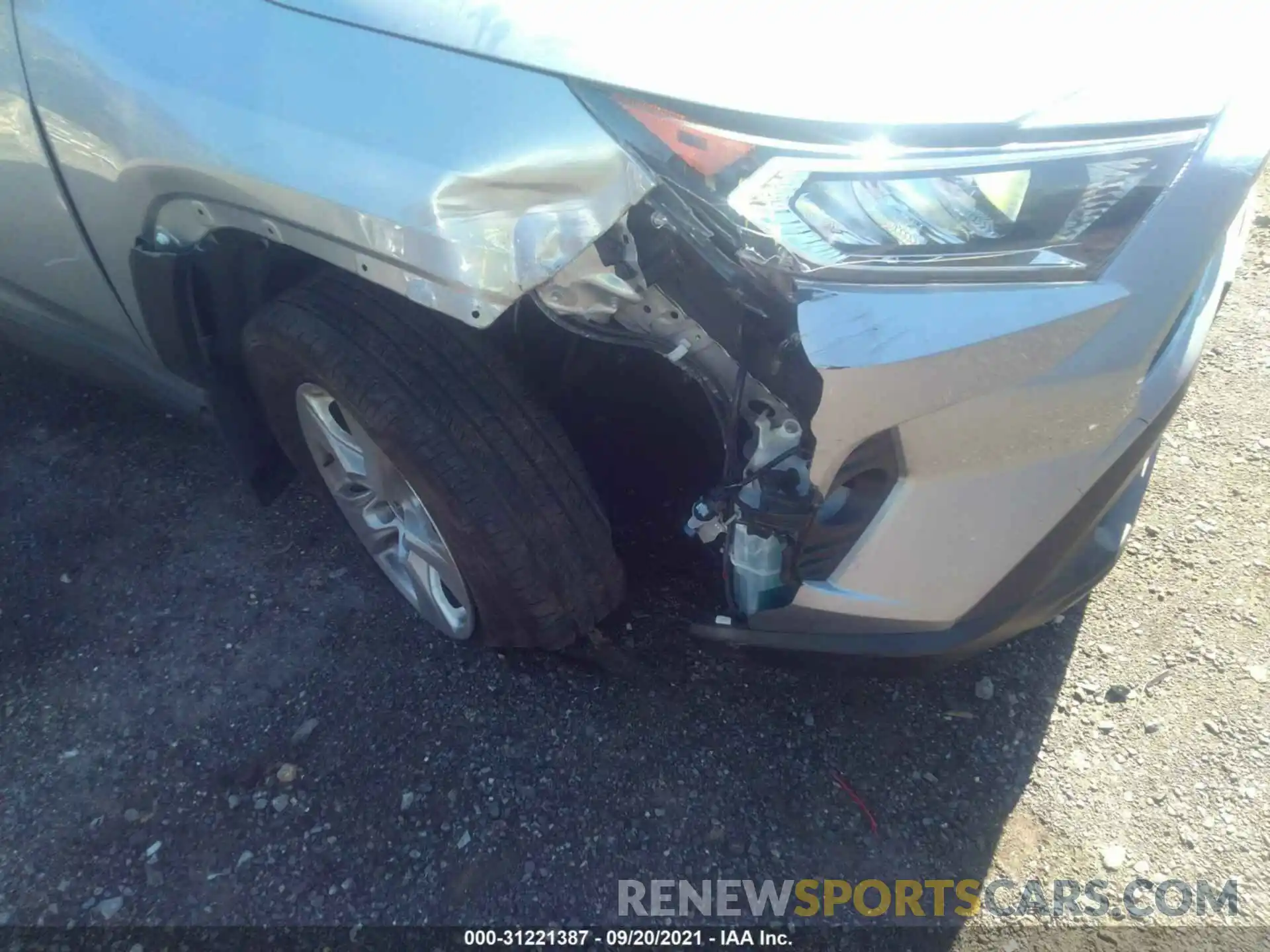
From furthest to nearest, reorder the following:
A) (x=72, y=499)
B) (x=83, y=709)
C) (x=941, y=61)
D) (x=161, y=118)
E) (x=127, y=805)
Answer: (x=72, y=499) → (x=83, y=709) → (x=127, y=805) → (x=161, y=118) → (x=941, y=61)

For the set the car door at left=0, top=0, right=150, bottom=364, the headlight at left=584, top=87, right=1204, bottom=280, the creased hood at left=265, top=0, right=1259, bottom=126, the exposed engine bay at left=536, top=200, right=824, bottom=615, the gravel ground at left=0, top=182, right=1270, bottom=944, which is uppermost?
the creased hood at left=265, top=0, right=1259, bottom=126

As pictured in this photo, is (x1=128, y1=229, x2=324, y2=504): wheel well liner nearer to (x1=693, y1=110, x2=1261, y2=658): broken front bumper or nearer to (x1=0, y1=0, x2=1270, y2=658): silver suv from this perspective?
(x1=0, y1=0, x2=1270, y2=658): silver suv

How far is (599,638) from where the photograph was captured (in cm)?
229

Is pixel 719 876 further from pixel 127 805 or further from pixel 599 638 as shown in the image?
pixel 127 805

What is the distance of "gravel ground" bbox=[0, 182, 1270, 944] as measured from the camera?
1.93 meters

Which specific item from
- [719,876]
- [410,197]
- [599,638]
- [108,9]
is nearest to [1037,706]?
[719,876]

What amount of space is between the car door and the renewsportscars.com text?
1.77m

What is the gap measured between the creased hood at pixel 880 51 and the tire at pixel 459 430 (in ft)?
1.77

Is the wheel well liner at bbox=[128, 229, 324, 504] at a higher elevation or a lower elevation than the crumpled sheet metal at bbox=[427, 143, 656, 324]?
lower

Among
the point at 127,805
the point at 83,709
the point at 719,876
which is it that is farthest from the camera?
the point at 83,709

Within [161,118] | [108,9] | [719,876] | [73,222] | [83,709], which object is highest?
[108,9]

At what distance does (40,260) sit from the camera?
232 centimetres

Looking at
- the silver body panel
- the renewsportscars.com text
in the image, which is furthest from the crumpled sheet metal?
the renewsportscars.com text

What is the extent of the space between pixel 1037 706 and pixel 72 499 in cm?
261
